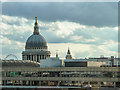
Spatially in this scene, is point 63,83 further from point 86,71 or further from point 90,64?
point 90,64

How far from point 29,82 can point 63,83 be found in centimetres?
1043

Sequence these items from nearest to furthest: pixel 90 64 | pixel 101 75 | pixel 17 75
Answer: pixel 101 75, pixel 17 75, pixel 90 64

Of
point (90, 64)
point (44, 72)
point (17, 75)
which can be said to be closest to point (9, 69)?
point (17, 75)

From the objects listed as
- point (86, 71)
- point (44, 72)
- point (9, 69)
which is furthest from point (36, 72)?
point (86, 71)

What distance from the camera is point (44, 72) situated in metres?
98.5

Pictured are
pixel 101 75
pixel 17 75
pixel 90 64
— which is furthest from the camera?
pixel 90 64

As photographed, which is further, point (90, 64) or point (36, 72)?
point (90, 64)

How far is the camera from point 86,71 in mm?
95000

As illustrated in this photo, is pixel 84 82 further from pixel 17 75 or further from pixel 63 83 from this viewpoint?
pixel 17 75

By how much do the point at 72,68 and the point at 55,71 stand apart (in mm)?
5015

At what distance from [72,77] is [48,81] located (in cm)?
715

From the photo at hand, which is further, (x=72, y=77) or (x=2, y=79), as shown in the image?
(x=2, y=79)

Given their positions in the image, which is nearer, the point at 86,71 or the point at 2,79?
the point at 86,71

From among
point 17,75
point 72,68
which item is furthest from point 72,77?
point 17,75
